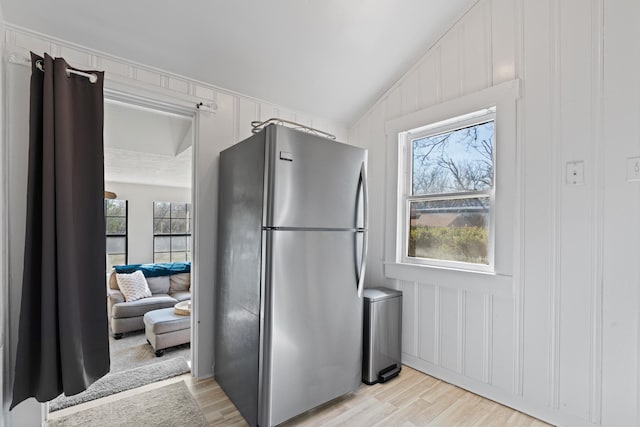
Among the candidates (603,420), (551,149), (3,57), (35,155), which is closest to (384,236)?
(551,149)

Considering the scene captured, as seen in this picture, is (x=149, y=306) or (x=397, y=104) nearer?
(x=397, y=104)

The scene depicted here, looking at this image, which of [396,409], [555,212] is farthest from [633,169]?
[396,409]

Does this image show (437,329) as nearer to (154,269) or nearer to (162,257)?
(154,269)

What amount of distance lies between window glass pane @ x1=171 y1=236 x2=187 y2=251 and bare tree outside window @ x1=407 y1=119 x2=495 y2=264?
5516 millimetres

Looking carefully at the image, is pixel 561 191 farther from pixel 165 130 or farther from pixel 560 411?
pixel 165 130

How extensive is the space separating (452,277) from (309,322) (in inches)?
45.1

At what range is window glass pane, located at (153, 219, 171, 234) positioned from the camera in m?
6.32

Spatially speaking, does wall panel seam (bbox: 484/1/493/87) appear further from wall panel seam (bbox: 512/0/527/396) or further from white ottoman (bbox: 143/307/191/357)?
white ottoman (bbox: 143/307/191/357)

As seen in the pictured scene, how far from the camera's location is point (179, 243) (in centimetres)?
666

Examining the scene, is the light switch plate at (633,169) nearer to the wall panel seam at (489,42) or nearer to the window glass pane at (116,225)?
the wall panel seam at (489,42)

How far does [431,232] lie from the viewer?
2568mm

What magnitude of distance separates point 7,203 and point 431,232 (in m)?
2.80

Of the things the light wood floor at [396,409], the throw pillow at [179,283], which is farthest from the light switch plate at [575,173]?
the throw pillow at [179,283]

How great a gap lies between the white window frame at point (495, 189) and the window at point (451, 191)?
47 millimetres
